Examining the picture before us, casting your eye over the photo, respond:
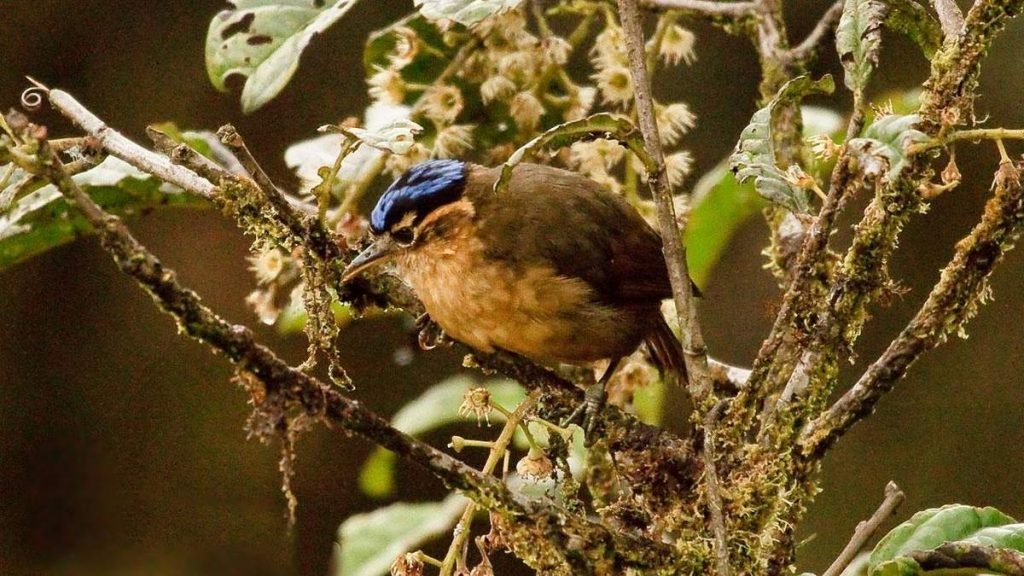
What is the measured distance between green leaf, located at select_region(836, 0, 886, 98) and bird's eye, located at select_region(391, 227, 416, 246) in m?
1.19

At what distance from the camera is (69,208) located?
2473 millimetres

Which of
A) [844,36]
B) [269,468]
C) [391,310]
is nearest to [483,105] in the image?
[391,310]

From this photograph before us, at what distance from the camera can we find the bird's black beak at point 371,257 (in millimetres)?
2130

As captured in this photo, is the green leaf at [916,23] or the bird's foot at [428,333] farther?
the bird's foot at [428,333]

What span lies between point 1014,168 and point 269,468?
5381 millimetres

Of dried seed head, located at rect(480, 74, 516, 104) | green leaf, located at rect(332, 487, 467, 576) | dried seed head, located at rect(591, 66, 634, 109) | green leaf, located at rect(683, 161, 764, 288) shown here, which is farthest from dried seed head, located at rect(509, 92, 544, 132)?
green leaf, located at rect(332, 487, 467, 576)

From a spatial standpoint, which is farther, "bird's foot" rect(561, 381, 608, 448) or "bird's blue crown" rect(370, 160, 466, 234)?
"bird's blue crown" rect(370, 160, 466, 234)

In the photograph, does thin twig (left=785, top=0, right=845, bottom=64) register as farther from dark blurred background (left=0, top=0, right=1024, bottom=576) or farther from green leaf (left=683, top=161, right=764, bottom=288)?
dark blurred background (left=0, top=0, right=1024, bottom=576)

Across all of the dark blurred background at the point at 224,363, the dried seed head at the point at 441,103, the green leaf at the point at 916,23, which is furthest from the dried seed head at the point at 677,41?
the dark blurred background at the point at 224,363

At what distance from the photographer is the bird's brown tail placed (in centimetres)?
285

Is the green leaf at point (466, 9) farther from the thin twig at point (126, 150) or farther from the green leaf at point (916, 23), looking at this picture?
the green leaf at point (916, 23)

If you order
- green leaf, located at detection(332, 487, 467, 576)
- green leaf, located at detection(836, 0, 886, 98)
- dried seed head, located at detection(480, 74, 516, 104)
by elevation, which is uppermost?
green leaf, located at detection(836, 0, 886, 98)

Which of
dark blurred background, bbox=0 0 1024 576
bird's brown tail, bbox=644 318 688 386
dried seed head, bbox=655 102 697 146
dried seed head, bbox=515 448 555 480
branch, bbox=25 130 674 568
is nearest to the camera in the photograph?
branch, bbox=25 130 674 568

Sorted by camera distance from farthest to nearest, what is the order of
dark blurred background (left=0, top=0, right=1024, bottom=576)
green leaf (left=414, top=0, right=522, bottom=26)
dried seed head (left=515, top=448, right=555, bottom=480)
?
dark blurred background (left=0, top=0, right=1024, bottom=576) < green leaf (left=414, top=0, right=522, bottom=26) < dried seed head (left=515, top=448, right=555, bottom=480)
